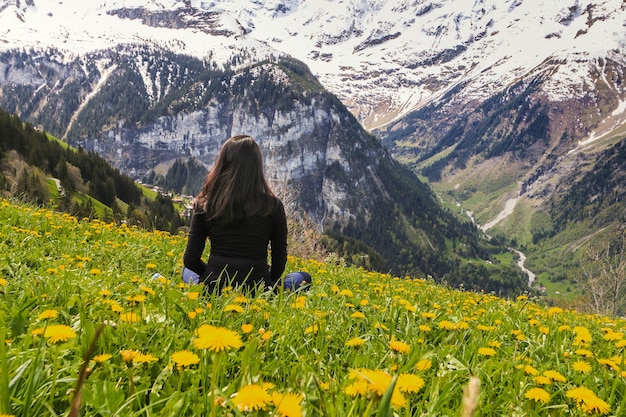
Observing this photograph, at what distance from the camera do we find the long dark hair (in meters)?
5.19

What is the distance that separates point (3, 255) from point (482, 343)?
5.15m

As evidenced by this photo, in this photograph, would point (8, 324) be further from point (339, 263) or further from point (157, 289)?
point (339, 263)

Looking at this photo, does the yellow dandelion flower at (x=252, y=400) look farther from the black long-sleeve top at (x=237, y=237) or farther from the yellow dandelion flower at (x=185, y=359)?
the black long-sleeve top at (x=237, y=237)

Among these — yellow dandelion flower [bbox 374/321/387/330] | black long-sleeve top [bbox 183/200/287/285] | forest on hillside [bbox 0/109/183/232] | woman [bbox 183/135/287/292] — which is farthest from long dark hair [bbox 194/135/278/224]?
forest on hillside [bbox 0/109/183/232]

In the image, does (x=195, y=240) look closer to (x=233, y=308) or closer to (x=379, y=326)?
(x=233, y=308)

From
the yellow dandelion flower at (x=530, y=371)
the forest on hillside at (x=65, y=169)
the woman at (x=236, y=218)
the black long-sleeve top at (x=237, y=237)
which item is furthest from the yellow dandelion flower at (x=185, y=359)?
the forest on hillside at (x=65, y=169)

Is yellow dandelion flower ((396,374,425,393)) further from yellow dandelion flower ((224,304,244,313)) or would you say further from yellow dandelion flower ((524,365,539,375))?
yellow dandelion flower ((224,304,244,313))

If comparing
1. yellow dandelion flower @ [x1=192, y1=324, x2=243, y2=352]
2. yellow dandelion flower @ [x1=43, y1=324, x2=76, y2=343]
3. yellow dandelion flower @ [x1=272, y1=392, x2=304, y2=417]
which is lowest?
yellow dandelion flower @ [x1=43, y1=324, x2=76, y2=343]

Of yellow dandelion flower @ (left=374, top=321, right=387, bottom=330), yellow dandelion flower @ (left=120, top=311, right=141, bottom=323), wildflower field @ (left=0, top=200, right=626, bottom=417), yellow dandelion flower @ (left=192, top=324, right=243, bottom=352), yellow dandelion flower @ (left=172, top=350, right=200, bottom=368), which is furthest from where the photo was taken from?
yellow dandelion flower @ (left=374, top=321, right=387, bottom=330)

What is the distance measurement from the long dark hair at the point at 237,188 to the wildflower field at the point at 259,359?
1.03m

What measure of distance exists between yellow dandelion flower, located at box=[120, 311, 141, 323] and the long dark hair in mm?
2551

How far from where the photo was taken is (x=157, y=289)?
3.68 m

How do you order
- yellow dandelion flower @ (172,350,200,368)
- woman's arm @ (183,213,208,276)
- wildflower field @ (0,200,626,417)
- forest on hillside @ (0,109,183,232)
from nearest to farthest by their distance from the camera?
1. wildflower field @ (0,200,626,417)
2. yellow dandelion flower @ (172,350,200,368)
3. woman's arm @ (183,213,208,276)
4. forest on hillside @ (0,109,183,232)

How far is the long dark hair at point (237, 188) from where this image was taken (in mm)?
5188
